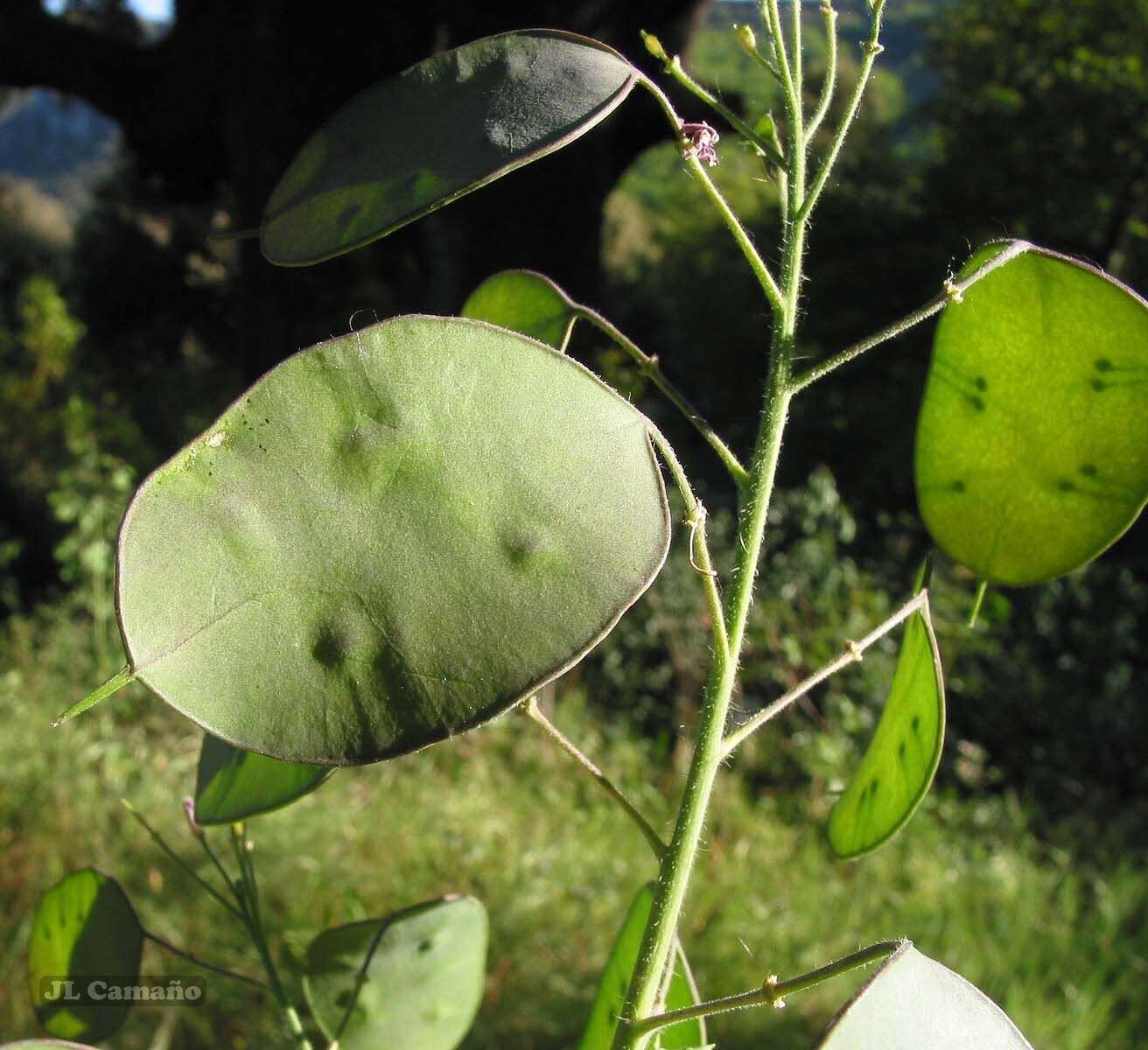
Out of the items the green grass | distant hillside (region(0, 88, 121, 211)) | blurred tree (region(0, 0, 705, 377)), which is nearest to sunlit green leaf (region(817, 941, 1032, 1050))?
the green grass

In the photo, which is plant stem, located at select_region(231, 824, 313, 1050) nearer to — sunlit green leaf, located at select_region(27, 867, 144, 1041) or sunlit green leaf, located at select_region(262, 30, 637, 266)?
sunlit green leaf, located at select_region(27, 867, 144, 1041)

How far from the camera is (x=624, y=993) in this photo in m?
0.34

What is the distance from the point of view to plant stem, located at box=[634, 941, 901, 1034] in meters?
0.24

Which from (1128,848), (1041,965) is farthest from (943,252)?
(1041,965)

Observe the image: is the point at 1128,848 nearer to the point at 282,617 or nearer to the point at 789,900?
the point at 789,900

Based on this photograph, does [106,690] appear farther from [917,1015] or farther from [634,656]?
[634,656]

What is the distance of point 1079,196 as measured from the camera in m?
5.18

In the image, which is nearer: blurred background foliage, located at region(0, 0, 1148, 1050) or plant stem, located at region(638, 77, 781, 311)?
plant stem, located at region(638, 77, 781, 311)

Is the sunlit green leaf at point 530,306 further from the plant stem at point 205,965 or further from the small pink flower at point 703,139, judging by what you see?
the plant stem at point 205,965

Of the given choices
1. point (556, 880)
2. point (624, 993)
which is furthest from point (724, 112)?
point (556, 880)

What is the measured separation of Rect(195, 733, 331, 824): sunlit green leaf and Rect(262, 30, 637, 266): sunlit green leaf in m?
0.13

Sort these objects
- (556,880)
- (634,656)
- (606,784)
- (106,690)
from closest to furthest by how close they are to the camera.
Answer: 1. (106,690)
2. (606,784)
3. (556,880)
4. (634,656)

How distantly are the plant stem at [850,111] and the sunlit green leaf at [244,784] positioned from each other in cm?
18

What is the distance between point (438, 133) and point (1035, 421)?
183mm
